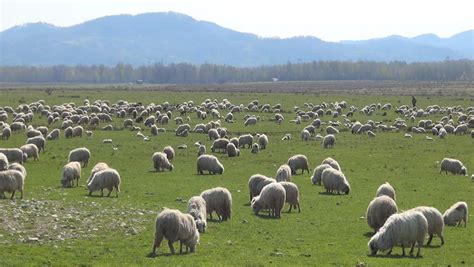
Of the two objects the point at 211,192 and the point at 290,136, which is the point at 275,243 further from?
the point at 290,136

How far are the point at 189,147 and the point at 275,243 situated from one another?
2824 cm

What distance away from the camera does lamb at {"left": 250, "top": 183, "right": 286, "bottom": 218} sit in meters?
24.9

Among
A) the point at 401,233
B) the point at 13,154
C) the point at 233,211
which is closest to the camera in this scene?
the point at 401,233

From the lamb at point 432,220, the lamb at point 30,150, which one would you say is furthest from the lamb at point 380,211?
the lamb at point 30,150

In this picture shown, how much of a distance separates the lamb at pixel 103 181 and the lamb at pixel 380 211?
1227cm

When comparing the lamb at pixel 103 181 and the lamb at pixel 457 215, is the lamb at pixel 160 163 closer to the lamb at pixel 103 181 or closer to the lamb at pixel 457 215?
the lamb at pixel 103 181

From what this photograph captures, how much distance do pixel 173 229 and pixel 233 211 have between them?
7765 millimetres

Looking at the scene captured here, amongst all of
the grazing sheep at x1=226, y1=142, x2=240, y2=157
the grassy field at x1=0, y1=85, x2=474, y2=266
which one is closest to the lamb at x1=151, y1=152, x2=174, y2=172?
the grassy field at x1=0, y1=85, x2=474, y2=266

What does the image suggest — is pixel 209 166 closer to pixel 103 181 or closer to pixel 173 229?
pixel 103 181

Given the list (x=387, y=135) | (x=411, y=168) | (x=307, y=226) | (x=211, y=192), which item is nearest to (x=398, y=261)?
(x=307, y=226)

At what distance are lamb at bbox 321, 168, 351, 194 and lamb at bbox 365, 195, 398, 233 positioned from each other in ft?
29.7

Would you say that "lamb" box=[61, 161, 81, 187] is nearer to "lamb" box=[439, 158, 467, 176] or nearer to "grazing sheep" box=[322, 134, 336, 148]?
"lamb" box=[439, 158, 467, 176]

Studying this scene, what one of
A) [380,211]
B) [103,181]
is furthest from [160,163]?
[380,211]

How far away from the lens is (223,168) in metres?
37.6
